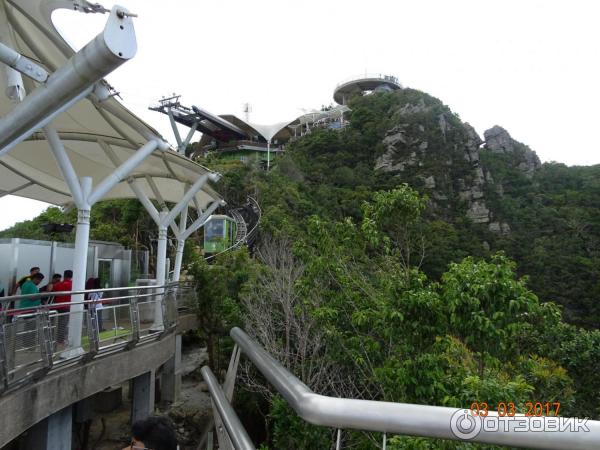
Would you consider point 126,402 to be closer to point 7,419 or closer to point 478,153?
point 7,419

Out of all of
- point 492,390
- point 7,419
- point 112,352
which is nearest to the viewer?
point 492,390

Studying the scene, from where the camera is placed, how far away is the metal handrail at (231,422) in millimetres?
1250

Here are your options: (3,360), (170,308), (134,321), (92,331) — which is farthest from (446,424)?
(170,308)

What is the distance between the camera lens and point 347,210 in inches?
1515

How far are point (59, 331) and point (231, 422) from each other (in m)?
4.97

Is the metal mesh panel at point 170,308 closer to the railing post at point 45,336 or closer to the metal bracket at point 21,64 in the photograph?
the railing post at point 45,336

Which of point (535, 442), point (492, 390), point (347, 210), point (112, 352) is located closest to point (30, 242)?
point (112, 352)

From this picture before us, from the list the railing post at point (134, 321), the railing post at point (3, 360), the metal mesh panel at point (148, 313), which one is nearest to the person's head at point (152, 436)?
the railing post at point (3, 360)

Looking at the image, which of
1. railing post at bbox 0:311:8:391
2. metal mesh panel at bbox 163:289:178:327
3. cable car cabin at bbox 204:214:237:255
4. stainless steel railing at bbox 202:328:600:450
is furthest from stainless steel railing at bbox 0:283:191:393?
cable car cabin at bbox 204:214:237:255

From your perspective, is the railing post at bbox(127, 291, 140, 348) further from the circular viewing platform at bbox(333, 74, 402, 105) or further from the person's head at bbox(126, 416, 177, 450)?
the circular viewing platform at bbox(333, 74, 402, 105)

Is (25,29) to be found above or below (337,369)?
above

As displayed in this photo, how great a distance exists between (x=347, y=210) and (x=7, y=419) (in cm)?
3502

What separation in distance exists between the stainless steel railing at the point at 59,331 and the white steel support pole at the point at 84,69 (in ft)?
6.78

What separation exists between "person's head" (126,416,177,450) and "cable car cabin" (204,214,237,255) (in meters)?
25.3
